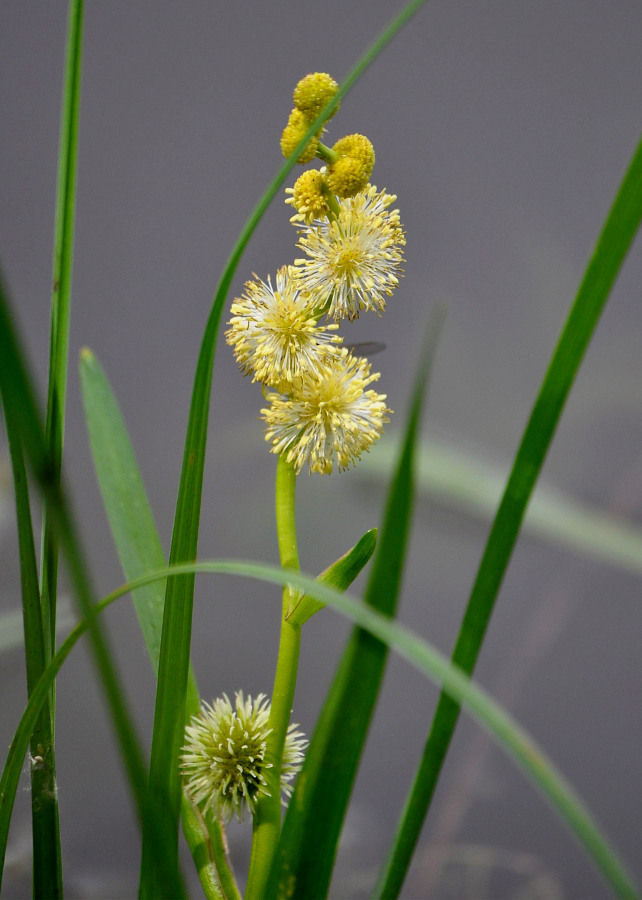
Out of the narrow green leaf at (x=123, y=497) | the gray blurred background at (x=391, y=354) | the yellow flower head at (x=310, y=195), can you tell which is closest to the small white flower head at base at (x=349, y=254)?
the yellow flower head at (x=310, y=195)

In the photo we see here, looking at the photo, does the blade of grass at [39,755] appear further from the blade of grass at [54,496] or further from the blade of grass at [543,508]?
the blade of grass at [543,508]

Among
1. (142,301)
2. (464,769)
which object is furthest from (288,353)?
(464,769)

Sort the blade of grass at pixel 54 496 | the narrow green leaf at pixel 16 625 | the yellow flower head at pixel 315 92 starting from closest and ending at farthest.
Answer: the blade of grass at pixel 54 496
the yellow flower head at pixel 315 92
the narrow green leaf at pixel 16 625

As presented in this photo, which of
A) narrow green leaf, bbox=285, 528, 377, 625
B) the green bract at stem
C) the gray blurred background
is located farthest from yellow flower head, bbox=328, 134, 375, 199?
the gray blurred background

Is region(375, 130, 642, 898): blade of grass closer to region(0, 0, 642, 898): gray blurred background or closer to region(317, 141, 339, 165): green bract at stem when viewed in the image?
region(317, 141, 339, 165): green bract at stem

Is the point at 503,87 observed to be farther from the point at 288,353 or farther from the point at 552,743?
the point at 552,743
